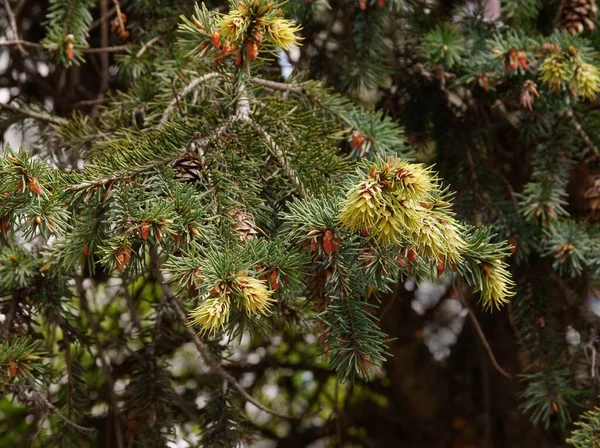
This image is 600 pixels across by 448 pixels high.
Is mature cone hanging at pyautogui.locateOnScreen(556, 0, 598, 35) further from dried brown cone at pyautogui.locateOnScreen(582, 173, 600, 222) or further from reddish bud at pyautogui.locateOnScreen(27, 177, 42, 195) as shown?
reddish bud at pyautogui.locateOnScreen(27, 177, 42, 195)

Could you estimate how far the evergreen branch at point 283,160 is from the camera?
0.85 meters

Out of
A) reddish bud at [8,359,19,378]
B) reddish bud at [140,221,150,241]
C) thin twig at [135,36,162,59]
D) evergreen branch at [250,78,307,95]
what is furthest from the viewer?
thin twig at [135,36,162,59]

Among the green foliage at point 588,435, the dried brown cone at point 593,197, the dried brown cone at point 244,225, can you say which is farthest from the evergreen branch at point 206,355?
the dried brown cone at point 593,197

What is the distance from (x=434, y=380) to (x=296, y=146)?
4.63ft

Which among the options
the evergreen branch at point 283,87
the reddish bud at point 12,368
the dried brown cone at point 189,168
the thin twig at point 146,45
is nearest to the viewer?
the dried brown cone at point 189,168

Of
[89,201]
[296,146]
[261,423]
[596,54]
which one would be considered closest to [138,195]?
[89,201]

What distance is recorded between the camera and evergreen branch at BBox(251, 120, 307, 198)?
2.78ft

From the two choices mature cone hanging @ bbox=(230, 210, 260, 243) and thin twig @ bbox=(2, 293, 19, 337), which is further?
thin twig @ bbox=(2, 293, 19, 337)

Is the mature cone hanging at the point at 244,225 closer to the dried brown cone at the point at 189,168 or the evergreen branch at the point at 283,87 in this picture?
the dried brown cone at the point at 189,168

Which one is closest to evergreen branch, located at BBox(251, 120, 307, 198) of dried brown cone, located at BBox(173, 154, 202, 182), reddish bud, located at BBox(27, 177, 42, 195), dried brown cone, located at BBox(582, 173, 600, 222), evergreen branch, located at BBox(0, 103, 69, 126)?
dried brown cone, located at BBox(173, 154, 202, 182)

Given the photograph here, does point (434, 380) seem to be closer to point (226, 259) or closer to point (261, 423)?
point (261, 423)

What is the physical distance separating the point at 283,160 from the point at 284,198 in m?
0.05

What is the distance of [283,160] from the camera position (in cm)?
88

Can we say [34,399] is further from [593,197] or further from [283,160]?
[593,197]
